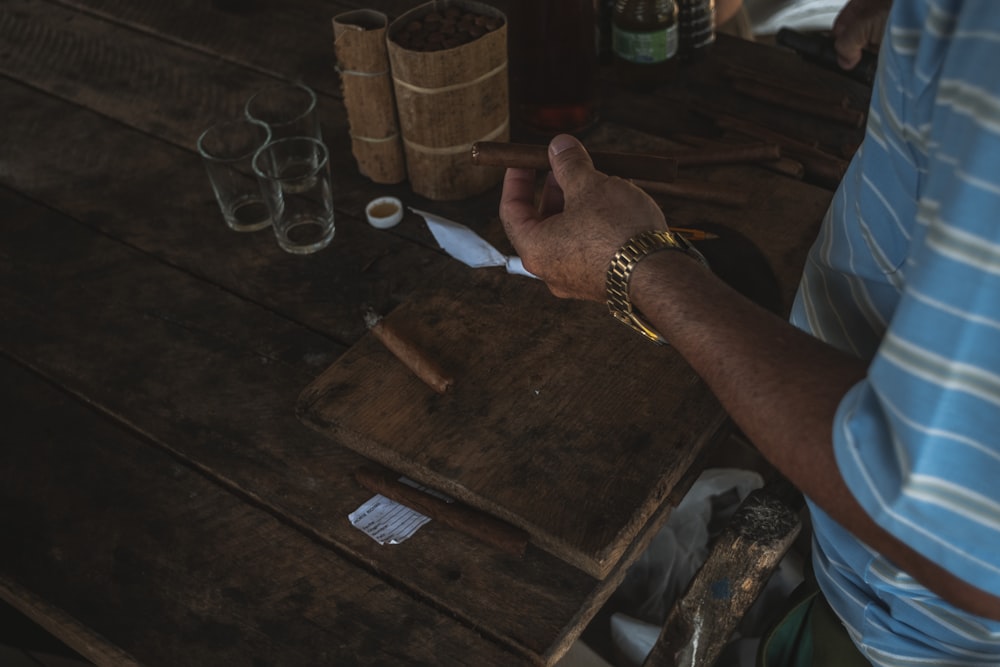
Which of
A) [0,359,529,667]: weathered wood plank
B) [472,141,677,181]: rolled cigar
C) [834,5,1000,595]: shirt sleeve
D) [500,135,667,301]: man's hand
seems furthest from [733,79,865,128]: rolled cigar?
[0,359,529,667]: weathered wood plank

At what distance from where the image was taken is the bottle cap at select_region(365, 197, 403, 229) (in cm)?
139

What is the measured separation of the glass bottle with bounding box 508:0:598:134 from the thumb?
49 cm

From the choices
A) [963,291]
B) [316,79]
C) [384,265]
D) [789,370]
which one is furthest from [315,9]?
[963,291]

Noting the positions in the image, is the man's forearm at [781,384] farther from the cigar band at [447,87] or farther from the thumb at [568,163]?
the cigar band at [447,87]

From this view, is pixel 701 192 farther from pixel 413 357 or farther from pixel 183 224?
pixel 183 224

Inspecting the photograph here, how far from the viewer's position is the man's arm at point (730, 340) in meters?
0.67

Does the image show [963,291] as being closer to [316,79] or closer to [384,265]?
[384,265]

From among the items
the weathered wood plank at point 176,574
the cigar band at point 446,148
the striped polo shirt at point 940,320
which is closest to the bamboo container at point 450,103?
the cigar band at point 446,148

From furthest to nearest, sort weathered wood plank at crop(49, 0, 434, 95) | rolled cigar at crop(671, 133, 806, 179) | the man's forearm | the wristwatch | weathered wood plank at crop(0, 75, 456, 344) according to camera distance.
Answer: weathered wood plank at crop(49, 0, 434, 95) < rolled cigar at crop(671, 133, 806, 179) < weathered wood plank at crop(0, 75, 456, 344) < the wristwatch < the man's forearm

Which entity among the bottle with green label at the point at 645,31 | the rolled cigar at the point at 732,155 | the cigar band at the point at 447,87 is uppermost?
the cigar band at the point at 447,87

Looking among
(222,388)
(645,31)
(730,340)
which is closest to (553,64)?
(645,31)

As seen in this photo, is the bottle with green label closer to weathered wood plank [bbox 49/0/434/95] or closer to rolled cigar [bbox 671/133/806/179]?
rolled cigar [bbox 671/133/806/179]

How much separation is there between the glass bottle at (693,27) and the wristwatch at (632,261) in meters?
0.88

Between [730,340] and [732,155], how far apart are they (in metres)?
0.71
